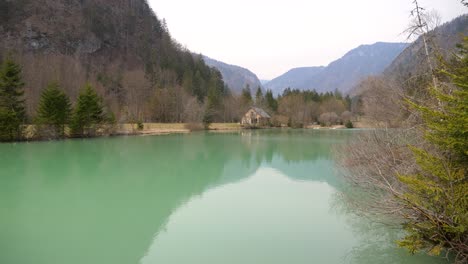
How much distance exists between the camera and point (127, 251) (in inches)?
311

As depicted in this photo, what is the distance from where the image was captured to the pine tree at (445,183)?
538 centimetres

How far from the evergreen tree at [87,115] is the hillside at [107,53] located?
968 centimetres

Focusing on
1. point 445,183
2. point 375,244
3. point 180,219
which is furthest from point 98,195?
point 445,183

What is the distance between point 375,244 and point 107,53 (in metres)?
110

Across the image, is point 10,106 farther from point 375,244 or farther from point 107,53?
point 107,53

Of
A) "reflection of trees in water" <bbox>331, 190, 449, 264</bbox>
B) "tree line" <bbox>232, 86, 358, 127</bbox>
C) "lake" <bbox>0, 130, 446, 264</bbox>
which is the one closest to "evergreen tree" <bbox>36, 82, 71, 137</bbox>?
"lake" <bbox>0, 130, 446, 264</bbox>

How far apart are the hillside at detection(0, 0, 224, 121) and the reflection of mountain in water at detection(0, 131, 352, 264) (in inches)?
1286

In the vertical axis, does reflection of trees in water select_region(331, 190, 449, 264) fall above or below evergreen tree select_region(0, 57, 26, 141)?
below

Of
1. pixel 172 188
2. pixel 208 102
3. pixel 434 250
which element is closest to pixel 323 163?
pixel 172 188

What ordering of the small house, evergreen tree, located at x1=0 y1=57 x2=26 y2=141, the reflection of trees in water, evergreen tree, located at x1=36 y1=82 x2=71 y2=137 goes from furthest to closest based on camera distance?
the small house → evergreen tree, located at x1=36 y1=82 x2=71 y2=137 → evergreen tree, located at x1=0 y1=57 x2=26 y2=141 → the reflection of trees in water

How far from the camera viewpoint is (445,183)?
19.9 feet

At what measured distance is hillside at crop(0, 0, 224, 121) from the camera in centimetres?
6619

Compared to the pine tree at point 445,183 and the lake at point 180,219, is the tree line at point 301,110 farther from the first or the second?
the pine tree at point 445,183

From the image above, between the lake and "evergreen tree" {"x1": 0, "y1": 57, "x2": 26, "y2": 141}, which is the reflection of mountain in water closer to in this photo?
the lake
